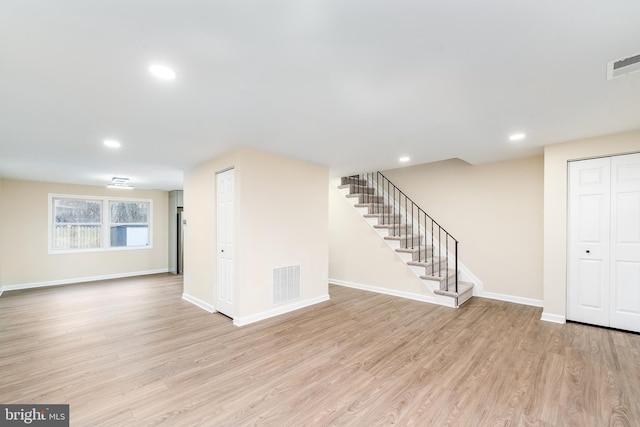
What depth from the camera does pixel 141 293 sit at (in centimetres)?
575

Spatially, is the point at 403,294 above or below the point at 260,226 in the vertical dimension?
below

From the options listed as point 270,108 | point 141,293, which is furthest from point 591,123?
point 141,293

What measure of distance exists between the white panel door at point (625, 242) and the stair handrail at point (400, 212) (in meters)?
1.97

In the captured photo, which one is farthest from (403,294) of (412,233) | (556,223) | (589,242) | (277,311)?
(589,242)

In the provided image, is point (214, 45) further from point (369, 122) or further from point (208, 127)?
point (369, 122)

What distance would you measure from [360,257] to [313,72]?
4.60 metres

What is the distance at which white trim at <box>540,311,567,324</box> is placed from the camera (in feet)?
12.5

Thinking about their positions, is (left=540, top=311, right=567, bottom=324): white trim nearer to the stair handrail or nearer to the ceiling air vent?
the stair handrail

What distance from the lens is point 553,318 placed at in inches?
152

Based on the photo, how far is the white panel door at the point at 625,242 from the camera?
135 inches

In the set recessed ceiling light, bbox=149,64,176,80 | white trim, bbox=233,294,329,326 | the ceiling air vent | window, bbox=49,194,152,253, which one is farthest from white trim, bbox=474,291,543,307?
window, bbox=49,194,152,253

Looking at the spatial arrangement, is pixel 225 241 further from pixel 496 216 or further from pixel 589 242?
pixel 589 242

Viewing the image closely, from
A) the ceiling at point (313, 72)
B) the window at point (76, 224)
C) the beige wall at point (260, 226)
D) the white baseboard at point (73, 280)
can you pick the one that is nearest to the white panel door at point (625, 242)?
the ceiling at point (313, 72)

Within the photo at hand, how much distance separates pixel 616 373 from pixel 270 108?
4084 mm
